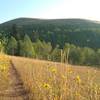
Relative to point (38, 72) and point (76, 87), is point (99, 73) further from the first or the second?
point (76, 87)

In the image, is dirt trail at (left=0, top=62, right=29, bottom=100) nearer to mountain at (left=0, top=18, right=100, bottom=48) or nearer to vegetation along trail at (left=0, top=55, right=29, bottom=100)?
vegetation along trail at (left=0, top=55, right=29, bottom=100)

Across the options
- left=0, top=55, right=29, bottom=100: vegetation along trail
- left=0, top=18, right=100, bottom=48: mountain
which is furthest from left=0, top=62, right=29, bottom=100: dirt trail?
left=0, top=18, right=100, bottom=48: mountain

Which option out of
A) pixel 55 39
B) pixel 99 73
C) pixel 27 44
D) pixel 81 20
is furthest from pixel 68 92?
pixel 81 20

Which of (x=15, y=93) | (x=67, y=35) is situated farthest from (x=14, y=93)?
(x=67, y=35)

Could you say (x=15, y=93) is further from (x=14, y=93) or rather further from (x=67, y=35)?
(x=67, y=35)

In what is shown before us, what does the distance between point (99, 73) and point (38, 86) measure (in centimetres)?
475

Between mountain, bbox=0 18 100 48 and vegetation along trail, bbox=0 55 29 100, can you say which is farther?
mountain, bbox=0 18 100 48

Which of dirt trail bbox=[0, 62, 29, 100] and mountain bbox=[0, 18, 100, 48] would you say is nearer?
dirt trail bbox=[0, 62, 29, 100]

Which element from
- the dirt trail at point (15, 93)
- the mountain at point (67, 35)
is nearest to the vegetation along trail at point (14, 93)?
the dirt trail at point (15, 93)

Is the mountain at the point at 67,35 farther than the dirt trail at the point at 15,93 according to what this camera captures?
Yes

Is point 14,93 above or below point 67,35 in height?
above

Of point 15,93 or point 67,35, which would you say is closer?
point 15,93

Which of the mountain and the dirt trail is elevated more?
the dirt trail

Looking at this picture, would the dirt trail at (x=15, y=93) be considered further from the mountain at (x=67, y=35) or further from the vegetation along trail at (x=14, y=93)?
the mountain at (x=67, y=35)
